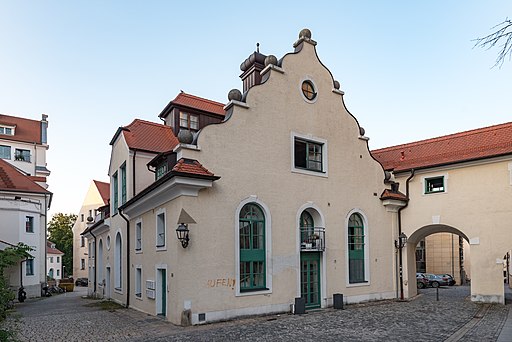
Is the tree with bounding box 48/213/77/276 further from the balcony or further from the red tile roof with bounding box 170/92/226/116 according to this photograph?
the balcony

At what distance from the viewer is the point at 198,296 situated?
1332 centimetres

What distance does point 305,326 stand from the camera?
13.0 m

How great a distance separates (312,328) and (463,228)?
386 inches

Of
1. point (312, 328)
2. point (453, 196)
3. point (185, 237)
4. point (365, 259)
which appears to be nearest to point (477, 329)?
point (312, 328)

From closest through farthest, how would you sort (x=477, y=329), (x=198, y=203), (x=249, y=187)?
(x=477, y=329) → (x=198, y=203) → (x=249, y=187)

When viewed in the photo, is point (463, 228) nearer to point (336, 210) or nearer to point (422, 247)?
point (336, 210)

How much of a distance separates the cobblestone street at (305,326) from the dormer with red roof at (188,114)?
8475 mm

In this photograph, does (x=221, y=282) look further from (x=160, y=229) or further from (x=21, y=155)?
(x=21, y=155)

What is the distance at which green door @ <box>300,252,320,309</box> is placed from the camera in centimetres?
1656

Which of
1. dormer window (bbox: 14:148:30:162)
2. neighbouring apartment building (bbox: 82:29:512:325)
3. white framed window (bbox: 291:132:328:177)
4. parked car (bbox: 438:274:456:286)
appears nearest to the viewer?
neighbouring apartment building (bbox: 82:29:512:325)

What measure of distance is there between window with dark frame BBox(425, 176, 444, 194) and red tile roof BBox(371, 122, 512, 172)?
0.72 metres

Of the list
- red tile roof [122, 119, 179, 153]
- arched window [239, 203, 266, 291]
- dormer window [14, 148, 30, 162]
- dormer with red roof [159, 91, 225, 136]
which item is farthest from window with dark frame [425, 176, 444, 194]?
dormer window [14, 148, 30, 162]

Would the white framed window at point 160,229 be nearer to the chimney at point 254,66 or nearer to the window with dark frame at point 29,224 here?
the chimney at point 254,66

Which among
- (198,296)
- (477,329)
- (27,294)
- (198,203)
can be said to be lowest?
(27,294)
